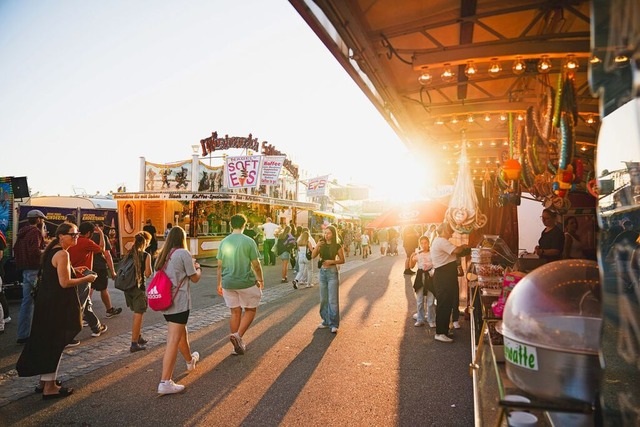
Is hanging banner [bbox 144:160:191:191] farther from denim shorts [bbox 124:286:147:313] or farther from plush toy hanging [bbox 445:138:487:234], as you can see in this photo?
plush toy hanging [bbox 445:138:487:234]

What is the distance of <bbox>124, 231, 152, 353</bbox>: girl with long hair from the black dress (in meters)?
1.35

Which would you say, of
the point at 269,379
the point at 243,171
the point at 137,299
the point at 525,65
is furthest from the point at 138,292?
the point at 243,171

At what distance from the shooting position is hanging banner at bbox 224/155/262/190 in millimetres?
22625

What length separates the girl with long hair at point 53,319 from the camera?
4148mm

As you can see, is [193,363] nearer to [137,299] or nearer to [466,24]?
[137,299]

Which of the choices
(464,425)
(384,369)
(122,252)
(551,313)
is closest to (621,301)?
(551,313)

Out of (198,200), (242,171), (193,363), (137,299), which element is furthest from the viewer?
(242,171)

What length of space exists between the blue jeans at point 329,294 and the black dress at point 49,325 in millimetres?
3872

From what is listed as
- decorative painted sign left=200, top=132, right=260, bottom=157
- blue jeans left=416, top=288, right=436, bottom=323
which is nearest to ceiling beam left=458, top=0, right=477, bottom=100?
blue jeans left=416, top=288, right=436, bottom=323

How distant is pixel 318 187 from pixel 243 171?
765 cm

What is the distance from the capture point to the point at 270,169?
23.0 metres

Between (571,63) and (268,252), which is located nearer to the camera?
(571,63)

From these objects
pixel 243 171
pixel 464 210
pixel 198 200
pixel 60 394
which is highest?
pixel 243 171

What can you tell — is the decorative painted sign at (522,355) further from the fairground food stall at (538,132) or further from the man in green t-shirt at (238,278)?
the man in green t-shirt at (238,278)
